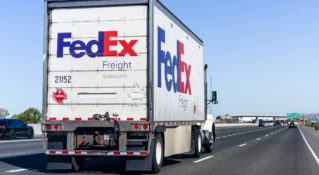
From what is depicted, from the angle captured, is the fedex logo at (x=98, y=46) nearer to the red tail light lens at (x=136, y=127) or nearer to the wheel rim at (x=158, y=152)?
the red tail light lens at (x=136, y=127)

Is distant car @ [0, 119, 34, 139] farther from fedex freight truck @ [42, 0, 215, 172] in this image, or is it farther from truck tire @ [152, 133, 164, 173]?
truck tire @ [152, 133, 164, 173]

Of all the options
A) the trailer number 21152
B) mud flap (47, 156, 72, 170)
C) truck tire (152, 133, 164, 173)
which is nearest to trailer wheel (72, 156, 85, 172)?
mud flap (47, 156, 72, 170)

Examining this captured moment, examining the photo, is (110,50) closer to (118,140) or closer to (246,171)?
(118,140)

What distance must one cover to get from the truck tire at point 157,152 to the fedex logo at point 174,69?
4.39 feet

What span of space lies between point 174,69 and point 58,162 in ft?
13.6

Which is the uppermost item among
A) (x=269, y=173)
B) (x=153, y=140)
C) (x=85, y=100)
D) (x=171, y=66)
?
(x=171, y=66)

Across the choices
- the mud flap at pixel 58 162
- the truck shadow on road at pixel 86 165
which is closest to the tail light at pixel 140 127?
the truck shadow on road at pixel 86 165

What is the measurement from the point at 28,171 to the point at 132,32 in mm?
4446

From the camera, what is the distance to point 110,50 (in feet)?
41.0

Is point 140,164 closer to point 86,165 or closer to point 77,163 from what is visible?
point 77,163

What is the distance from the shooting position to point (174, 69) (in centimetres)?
1456

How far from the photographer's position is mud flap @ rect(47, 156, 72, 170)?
12.8m

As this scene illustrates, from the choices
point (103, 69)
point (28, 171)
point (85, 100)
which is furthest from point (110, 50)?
point (28, 171)

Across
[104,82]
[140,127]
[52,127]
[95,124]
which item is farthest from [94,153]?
[104,82]
